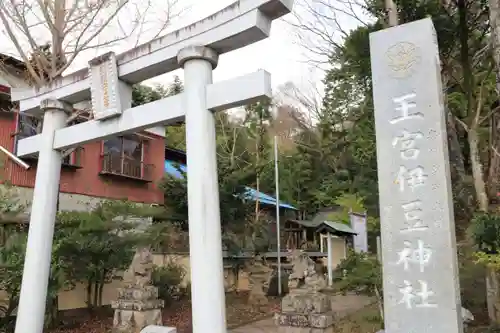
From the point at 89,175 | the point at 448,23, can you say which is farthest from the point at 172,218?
the point at 448,23

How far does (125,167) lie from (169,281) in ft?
16.4

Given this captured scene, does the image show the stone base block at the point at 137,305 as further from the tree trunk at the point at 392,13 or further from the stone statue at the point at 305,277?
the tree trunk at the point at 392,13

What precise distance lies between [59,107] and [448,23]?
8.52 meters

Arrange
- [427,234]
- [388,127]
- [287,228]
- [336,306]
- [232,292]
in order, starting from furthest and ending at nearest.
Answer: [287,228]
[232,292]
[336,306]
[388,127]
[427,234]

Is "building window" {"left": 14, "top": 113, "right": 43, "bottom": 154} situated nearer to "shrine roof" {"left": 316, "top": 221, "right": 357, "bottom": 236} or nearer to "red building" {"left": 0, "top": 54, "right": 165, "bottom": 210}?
"red building" {"left": 0, "top": 54, "right": 165, "bottom": 210}

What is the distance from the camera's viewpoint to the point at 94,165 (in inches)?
622

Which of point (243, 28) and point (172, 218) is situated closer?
point (243, 28)

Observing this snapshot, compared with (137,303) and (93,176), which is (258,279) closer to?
(93,176)

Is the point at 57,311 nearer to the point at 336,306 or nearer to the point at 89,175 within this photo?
the point at 89,175

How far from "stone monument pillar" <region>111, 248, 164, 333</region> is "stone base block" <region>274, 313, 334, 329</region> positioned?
2844 millimetres

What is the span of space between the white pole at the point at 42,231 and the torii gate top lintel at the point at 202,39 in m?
0.57

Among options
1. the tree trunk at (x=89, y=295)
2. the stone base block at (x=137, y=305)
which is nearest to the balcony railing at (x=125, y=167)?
the tree trunk at (x=89, y=295)

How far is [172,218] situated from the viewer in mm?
15977

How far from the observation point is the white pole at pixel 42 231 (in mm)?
6371
